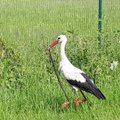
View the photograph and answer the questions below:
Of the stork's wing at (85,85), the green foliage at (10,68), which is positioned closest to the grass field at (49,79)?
the green foliage at (10,68)

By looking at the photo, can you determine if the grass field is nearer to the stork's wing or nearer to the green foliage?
the green foliage

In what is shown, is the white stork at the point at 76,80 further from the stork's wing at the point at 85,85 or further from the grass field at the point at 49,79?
the grass field at the point at 49,79

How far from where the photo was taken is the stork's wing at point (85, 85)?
17.6 feet

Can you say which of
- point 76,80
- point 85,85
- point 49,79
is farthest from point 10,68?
point 85,85

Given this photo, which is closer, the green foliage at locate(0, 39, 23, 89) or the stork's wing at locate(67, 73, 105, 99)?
the stork's wing at locate(67, 73, 105, 99)

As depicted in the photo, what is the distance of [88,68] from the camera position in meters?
6.73

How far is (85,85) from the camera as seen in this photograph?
5.40 meters

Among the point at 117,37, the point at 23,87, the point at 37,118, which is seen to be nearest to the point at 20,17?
the point at 117,37

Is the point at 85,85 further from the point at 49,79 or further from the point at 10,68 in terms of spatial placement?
the point at 10,68

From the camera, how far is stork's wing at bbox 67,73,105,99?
5352 mm

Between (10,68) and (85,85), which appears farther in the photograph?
(10,68)

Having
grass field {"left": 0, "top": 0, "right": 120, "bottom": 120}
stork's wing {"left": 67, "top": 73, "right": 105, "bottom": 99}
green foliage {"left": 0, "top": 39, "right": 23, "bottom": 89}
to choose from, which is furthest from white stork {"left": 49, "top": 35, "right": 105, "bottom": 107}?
green foliage {"left": 0, "top": 39, "right": 23, "bottom": 89}

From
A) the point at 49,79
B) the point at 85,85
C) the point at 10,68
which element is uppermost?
the point at 85,85

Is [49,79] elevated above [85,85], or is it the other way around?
[85,85]
